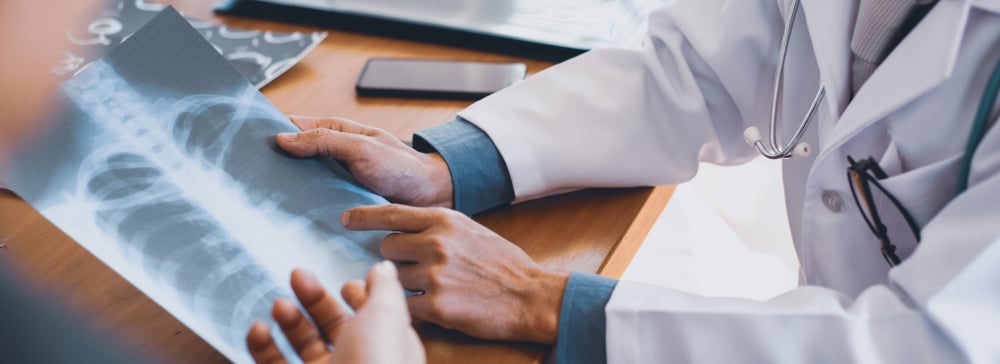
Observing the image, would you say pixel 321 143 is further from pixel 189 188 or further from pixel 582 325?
pixel 582 325

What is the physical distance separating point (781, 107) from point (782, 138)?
0.11ft

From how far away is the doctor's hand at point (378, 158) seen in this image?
69 centimetres

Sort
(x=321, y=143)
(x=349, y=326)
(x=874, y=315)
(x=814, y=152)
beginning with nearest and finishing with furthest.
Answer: (x=349, y=326) < (x=874, y=315) < (x=321, y=143) < (x=814, y=152)

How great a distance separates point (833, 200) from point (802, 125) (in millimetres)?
71

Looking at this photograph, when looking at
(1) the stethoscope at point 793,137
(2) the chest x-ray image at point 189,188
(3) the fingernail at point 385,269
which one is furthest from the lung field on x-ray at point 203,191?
(1) the stethoscope at point 793,137

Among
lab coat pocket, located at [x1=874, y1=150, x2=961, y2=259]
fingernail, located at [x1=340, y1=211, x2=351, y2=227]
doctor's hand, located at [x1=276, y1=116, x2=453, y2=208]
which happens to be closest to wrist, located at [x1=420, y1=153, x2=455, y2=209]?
doctor's hand, located at [x1=276, y1=116, x2=453, y2=208]

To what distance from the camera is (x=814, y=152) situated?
2.71 ft

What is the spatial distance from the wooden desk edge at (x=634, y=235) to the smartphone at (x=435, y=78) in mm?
215

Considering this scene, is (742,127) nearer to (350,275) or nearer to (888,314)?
(888,314)

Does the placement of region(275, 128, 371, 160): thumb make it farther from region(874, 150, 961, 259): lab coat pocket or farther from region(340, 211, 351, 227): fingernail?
region(874, 150, 961, 259): lab coat pocket

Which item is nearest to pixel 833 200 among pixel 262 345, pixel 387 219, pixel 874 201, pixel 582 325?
pixel 874 201

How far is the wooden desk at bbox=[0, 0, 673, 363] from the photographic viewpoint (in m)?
0.60

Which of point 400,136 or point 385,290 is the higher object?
point 385,290

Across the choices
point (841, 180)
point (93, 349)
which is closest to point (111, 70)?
point (93, 349)
